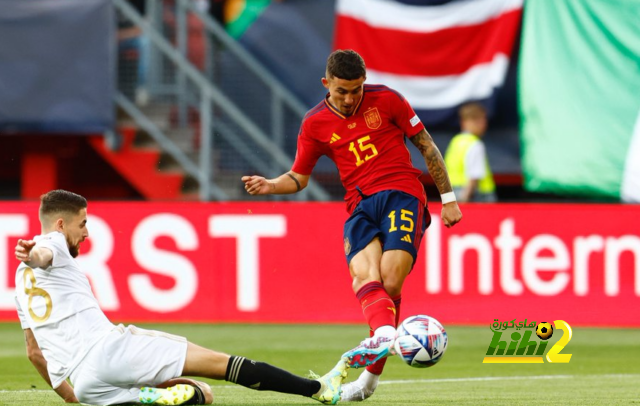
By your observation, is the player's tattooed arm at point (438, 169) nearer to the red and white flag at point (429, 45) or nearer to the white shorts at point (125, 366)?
the white shorts at point (125, 366)

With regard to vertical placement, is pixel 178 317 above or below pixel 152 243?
below

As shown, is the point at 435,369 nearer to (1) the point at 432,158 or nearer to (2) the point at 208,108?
(1) the point at 432,158

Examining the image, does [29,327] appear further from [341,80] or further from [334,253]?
[334,253]

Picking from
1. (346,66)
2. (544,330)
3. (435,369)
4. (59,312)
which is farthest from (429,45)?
(59,312)

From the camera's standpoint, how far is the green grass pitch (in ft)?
24.0

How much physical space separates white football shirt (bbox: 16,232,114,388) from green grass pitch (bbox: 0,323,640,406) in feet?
2.93

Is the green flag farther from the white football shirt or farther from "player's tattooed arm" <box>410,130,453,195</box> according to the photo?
the white football shirt

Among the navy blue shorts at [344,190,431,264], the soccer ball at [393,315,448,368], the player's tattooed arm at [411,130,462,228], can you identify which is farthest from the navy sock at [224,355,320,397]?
the player's tattooed arm at [411,130,462,228]

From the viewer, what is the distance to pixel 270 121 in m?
16.3

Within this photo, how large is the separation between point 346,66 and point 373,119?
452 millimetres

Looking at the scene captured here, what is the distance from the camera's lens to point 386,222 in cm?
711

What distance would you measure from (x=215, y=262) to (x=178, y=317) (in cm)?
71

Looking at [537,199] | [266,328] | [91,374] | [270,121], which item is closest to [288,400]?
[91,374]

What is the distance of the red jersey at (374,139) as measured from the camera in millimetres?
7250
